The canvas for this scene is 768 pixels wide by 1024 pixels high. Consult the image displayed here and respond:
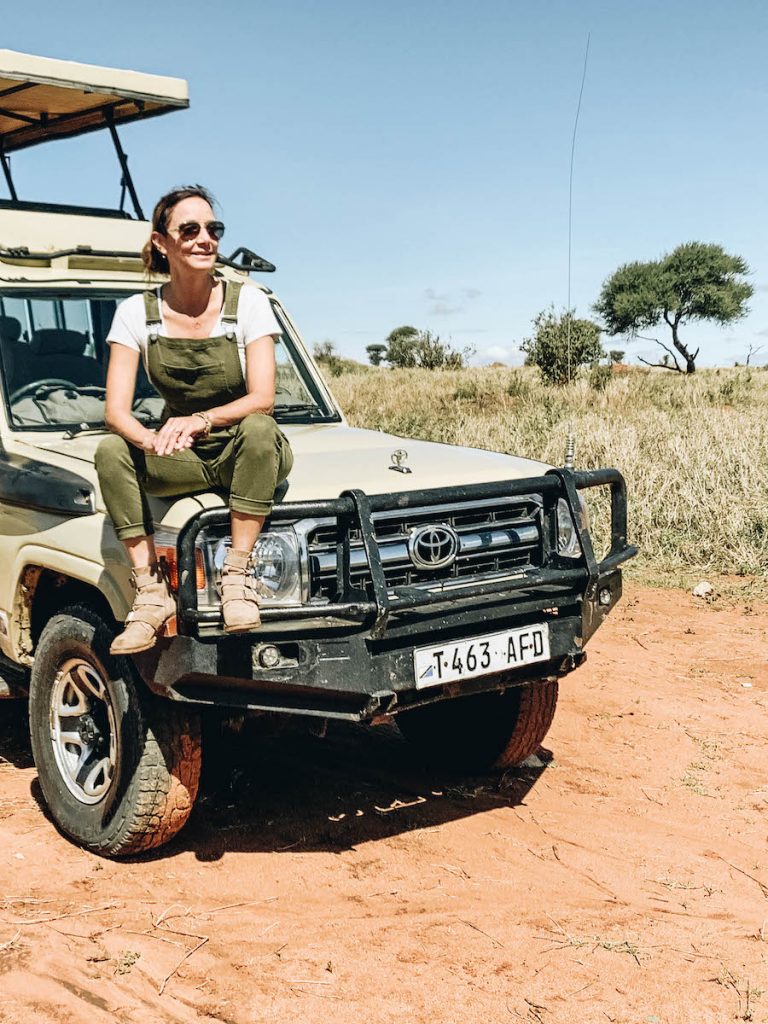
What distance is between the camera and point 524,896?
12.1ft

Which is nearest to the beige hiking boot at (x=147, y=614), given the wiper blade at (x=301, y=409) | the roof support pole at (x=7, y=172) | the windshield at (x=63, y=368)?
the windshield at (x=63, y=368)

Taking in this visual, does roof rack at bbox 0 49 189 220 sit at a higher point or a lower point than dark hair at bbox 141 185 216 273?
higher

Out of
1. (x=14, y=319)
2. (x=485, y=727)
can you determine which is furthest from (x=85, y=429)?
(x=485, y=727)

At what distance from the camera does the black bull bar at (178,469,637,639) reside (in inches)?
129

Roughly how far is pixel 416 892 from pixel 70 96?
5.07m

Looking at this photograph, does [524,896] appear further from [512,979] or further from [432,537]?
[432,537]

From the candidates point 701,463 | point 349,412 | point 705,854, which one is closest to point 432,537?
point 705,854

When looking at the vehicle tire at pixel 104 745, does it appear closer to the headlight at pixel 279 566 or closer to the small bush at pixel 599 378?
the headlight at pixel 279 566

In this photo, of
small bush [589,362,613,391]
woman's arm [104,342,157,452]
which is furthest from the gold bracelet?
small bush [589,362,613,391]

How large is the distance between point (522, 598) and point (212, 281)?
1611mm

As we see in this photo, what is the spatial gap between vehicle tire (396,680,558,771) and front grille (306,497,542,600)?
81 cm

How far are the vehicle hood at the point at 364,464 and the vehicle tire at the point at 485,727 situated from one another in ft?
3.30

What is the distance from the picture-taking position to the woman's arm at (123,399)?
3.58 metres

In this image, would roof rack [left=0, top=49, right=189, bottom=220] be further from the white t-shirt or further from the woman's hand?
the woman's hand
